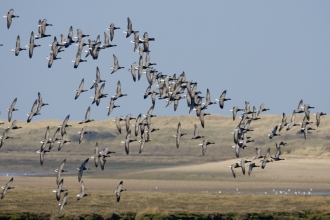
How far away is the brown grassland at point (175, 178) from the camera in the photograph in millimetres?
56906

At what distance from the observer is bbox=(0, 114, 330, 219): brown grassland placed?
187ft

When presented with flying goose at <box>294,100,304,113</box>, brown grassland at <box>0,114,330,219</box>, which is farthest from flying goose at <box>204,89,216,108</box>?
brown grassland at <box>0,114,330,219</box>

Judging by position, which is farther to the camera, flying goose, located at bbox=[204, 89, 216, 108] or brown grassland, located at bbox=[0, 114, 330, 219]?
brown grassland, located at bbox=[0, 114, 330, 219]

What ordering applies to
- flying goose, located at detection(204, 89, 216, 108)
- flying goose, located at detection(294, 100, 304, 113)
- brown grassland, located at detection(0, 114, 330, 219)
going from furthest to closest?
brown grassland, located at detection(0, 114, 330, 219)
flying goose, located at detection(204, 89, 216, 108)
flying goose, located at detection(294, 100, 304, 113)

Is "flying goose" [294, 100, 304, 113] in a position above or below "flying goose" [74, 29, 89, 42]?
below

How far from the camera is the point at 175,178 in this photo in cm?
8456

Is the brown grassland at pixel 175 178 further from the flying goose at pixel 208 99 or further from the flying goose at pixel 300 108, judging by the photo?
the flying goose at pixel 300 108

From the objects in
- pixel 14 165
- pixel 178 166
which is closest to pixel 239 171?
pixel 178 166

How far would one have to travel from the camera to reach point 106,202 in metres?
60.8

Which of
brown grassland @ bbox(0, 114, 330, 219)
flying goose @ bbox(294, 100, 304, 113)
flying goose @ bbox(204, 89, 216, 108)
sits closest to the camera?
flying goose @ bbox(294, 100, 304, 113)

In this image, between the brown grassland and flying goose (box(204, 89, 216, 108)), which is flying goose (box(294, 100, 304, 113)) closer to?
flying goose (box(204, 89, 216, 108))

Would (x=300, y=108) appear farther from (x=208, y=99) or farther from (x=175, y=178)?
(x=175, y=178)

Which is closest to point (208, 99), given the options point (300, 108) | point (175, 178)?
point (300, 108)

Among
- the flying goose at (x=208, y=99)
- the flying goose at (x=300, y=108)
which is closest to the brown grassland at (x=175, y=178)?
the flying goose at (x=208, y=99)
